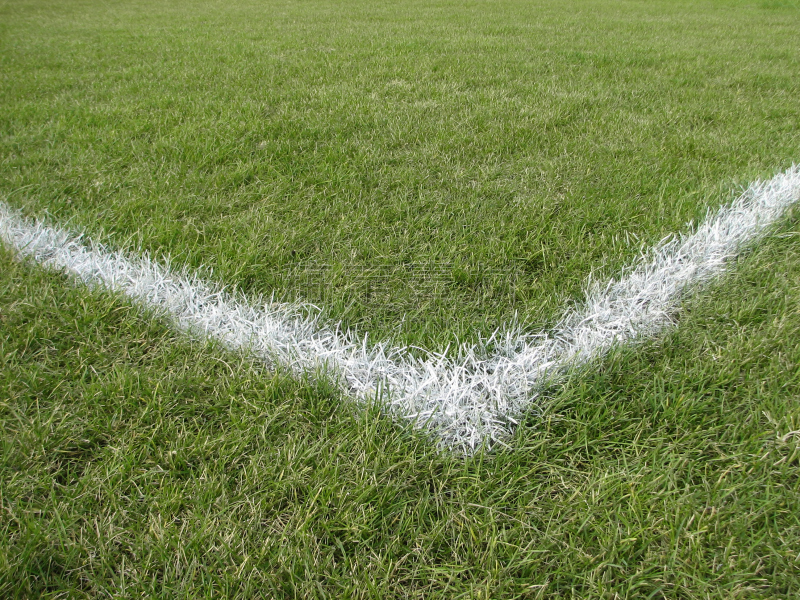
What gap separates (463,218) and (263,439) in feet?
4.01

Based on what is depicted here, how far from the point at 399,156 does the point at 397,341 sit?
4.51 feet

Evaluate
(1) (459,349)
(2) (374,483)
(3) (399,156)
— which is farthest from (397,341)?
(3) (399,156)

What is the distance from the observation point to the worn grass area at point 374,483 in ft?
2.90

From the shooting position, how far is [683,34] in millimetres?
5980

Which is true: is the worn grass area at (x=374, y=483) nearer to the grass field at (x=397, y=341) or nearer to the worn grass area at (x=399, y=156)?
the grass field at (x=397, y=341)

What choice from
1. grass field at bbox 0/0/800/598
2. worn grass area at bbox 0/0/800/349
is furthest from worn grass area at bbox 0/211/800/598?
worn grass area at bbox 0/0/800/349

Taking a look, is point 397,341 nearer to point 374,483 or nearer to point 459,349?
point 459,349

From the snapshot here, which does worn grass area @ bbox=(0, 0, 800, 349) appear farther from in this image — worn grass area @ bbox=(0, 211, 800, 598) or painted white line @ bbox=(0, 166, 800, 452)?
worn grass area @ bbox=(0, 211, 800, 598)

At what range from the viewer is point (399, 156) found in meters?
2.49

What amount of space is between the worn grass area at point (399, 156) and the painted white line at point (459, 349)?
0.09 m

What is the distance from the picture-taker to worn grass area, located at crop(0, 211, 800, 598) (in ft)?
2.90

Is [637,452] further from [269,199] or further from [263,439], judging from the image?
[269,199]

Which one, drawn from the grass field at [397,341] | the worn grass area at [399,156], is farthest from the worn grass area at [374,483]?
the worn grass area at [399,156]

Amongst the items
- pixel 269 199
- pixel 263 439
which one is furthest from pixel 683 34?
pixel 263 439
